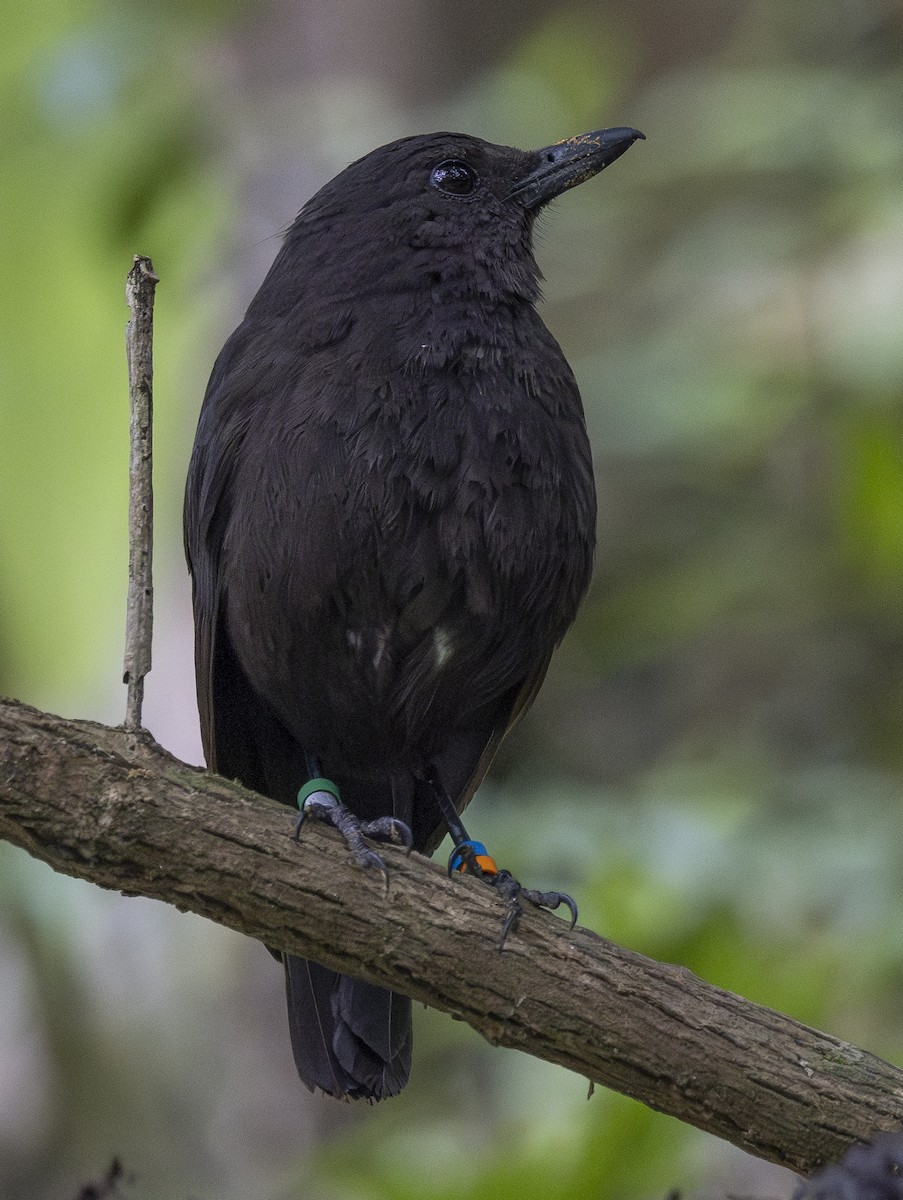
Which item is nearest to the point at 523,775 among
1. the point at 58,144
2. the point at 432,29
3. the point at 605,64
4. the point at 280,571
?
the point at 280,571

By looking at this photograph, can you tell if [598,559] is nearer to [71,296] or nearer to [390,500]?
[71,296]

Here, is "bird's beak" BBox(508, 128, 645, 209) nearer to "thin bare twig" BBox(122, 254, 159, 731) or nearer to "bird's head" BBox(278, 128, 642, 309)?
"bird's head" BBox(278, 128, 642, 309)

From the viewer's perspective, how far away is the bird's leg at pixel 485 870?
2.66 metres

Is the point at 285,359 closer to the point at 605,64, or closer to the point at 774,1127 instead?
the point at 774,1127

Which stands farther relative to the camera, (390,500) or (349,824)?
(390,500)

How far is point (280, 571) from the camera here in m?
3.08

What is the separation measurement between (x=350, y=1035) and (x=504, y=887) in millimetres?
673

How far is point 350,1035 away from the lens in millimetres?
3316

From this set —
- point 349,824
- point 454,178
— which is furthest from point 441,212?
point 349,824

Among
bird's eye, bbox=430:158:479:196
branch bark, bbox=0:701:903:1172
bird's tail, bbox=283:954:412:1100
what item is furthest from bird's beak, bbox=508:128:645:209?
bird's tail, bbox=283:954:412:1100

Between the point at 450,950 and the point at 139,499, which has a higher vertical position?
the point at 139,499

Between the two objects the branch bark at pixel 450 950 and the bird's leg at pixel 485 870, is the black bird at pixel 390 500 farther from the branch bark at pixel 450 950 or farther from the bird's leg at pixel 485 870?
the branch bark at pixel 450 950

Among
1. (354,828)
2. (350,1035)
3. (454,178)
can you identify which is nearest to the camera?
(354,828)

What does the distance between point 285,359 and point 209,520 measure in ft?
1.30
